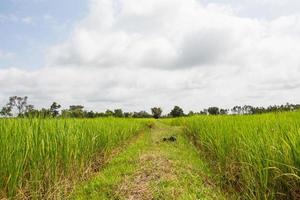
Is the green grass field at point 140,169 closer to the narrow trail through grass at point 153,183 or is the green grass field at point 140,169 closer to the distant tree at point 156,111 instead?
the narrow trail through grass at point 153,183

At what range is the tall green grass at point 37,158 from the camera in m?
4.11

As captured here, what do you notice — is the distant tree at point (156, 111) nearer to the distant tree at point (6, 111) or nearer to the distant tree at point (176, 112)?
the distant tree at point (176, 112)

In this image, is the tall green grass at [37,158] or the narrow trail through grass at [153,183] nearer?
the tall green grass at [37,158]

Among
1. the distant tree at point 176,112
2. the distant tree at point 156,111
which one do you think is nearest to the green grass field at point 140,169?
the distant tree at point 176,112

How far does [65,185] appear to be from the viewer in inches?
212

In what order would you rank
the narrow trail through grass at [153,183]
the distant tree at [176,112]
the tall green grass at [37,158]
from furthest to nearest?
the distant tree at [176,112], the narrow trail through grass at [153,183], the tall green grass at [37,158]

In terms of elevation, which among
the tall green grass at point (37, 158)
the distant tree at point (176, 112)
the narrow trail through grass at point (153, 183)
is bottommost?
the narrow trail through grass at point (153, 183)

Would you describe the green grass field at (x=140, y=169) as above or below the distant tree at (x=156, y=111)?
below

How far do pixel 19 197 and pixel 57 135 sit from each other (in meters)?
A: 1.76

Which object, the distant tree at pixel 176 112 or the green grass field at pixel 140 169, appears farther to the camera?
the distant tree at pixel 176 112

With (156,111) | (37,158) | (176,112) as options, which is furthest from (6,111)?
(156,111)

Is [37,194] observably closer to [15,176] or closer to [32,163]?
[32,163]

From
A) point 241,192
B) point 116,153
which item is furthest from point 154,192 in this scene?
point 116,153

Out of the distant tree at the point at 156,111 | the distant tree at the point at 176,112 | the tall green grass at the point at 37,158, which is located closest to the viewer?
the tall green grass at the point at 37,158
